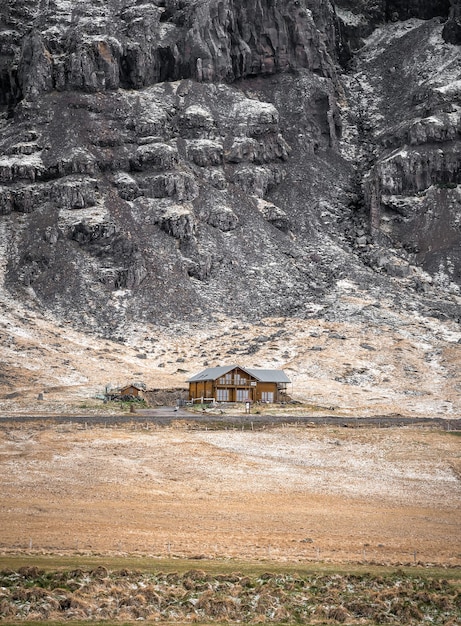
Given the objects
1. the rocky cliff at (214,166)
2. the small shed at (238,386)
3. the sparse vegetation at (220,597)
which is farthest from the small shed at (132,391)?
the sparse vegetation at (220,597)

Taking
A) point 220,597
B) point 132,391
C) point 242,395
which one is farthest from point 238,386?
point 220,597

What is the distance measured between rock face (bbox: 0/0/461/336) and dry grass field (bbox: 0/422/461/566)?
56.4 meters

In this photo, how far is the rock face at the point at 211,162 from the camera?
13062 centimetres

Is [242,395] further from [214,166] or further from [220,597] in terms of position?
[214,166]

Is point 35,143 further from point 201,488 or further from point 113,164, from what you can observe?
point 201,488

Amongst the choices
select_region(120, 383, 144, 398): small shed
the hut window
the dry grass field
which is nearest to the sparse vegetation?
the dry grass field

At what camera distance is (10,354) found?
10381 centimetres

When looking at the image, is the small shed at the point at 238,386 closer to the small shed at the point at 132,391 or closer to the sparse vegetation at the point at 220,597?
the small shed at the point at 132,391

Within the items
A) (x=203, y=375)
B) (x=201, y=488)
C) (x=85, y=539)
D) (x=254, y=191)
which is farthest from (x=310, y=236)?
(x=85, y=539)

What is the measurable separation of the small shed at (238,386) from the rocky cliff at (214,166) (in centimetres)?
3356

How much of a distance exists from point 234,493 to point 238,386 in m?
38.8

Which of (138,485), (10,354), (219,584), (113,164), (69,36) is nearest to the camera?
(219,584)

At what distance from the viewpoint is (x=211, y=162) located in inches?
6053

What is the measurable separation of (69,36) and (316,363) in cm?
9334
